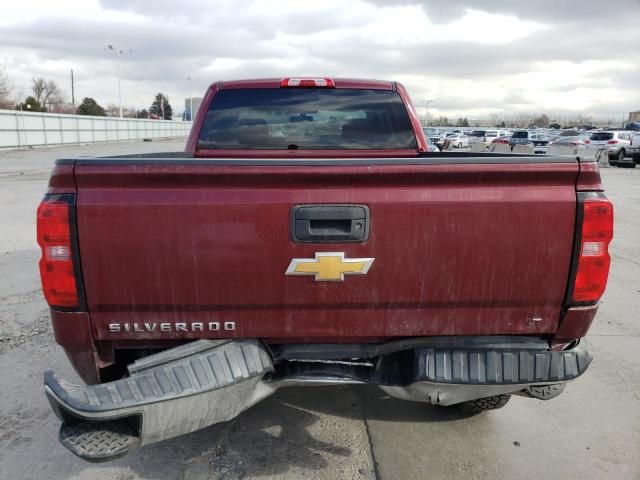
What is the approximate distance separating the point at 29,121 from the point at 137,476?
113 ft

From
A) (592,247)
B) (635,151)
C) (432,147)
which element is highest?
(432,147)

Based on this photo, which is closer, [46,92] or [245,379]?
[245,379]

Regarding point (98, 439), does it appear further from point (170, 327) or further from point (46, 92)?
point (46, 92)

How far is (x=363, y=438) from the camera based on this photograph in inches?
124

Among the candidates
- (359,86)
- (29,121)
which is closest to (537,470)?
(359,86)

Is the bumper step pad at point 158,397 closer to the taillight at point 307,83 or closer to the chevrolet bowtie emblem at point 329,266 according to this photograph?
the chevrolet bowtie emblem at point 329,266

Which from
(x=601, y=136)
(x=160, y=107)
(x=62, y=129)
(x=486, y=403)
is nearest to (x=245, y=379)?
(x=486, y=403)

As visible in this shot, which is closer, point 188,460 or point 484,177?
point 484,177

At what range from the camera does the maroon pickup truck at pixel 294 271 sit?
7.00ft

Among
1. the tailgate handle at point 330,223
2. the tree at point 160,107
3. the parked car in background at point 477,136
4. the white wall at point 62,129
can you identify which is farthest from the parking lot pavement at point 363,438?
the tree at point 160,107

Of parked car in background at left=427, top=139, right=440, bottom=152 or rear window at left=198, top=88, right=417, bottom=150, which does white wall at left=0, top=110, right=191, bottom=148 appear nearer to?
parked car in background at left=427, top=139, right=440, bottom=152

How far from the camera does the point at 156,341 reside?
2.34m

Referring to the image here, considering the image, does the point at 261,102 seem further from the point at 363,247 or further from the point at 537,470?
the point at 537,470

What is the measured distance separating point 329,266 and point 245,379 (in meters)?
0.63
